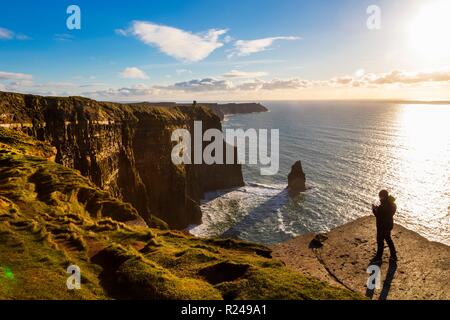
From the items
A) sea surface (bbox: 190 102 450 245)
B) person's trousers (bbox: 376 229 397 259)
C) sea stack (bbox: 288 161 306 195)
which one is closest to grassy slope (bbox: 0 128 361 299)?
person's trousers (bbox: 376 229 397 259)

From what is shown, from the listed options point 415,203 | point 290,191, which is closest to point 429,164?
point 415,203

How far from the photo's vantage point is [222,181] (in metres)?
93.4

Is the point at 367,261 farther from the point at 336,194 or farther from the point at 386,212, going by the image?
the point at 336,194

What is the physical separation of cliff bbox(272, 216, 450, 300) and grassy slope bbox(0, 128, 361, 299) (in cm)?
234

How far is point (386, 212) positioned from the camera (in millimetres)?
15047

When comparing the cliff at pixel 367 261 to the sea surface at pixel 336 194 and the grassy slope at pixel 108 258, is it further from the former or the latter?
the sea surface at pixel 336 194

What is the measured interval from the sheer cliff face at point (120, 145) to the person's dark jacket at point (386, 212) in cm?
3371

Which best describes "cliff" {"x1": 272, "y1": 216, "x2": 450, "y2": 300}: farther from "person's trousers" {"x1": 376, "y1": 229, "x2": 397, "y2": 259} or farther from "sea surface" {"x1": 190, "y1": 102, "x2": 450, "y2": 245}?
"sea surface" {"x1": 190, "y1": 102, "x2": 450, "y2": 245}

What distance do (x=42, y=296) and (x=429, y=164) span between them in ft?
377

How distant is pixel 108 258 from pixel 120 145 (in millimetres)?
39920

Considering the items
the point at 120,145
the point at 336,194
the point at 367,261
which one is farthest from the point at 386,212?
the point at 336,194

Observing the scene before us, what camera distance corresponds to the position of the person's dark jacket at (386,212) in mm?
15000

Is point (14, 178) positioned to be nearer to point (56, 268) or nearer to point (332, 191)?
point (56, 268)

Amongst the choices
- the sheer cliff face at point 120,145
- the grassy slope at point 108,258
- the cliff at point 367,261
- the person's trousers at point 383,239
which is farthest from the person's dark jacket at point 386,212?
the sheer cliff face at point 120,145
